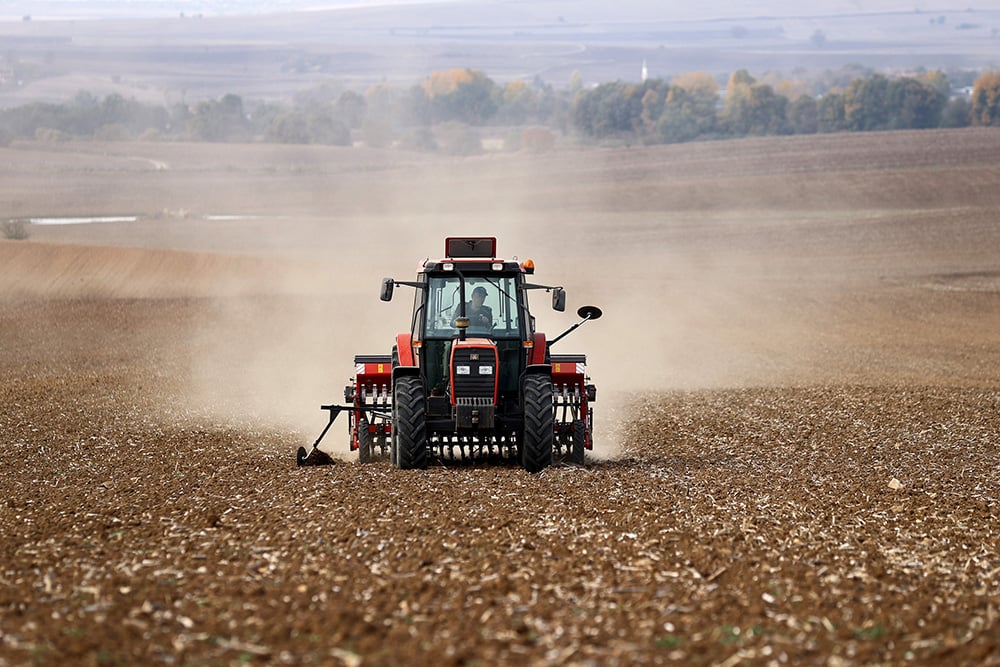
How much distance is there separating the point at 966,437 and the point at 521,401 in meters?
6.63

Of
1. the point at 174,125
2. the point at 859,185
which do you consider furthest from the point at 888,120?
the point at 174,125

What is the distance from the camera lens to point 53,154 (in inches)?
4035

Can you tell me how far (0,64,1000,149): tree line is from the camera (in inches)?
4301

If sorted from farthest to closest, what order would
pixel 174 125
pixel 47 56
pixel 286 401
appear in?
pixel 47 56
pixel 174 125
pixel 286 401

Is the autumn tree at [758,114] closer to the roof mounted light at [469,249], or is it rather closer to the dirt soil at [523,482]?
the dirt soil at [523,482]

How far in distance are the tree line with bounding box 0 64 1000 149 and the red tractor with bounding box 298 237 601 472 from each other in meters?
85.4

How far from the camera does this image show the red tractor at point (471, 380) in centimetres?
1361

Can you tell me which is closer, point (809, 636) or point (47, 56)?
point (809, 636)

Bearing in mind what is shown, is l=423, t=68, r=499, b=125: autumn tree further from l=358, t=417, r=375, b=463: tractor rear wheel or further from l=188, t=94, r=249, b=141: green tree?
l=358, t=417, r=375, b=463: tractor rear wheel

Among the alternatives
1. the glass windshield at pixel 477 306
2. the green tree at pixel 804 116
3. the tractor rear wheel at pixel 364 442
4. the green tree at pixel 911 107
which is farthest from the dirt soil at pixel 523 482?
the green tree at pixel 911 107

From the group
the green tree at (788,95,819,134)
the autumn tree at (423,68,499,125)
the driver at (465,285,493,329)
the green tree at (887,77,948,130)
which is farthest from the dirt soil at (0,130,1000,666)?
the autumn tree at (423,68,499,125)

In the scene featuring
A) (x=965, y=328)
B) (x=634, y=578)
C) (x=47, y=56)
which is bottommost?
(x=965, y=328)

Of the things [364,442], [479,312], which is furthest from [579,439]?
[364,442]

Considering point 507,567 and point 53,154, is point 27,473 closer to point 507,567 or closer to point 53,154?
point 507,567
